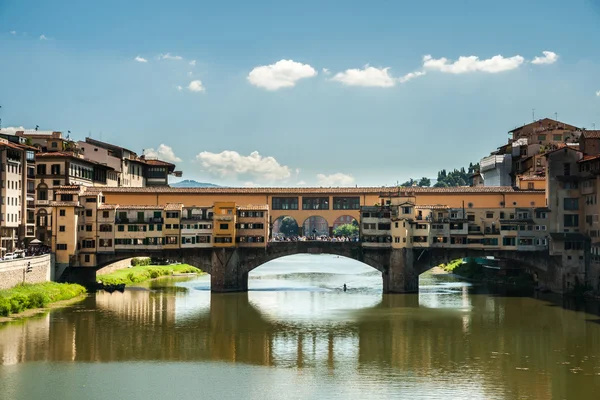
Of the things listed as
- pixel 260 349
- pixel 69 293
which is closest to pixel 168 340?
pixel 260 349

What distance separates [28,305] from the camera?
5819cm

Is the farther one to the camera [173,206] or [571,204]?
[173,206]

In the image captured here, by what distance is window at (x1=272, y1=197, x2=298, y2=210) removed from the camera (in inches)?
3113

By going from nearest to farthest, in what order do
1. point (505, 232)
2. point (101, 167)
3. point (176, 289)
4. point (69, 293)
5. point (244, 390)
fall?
1. point (244, 390)
2. point (69, 293)
3. point (505, 232)
4. point (176, 289)
5. point (101, 167)

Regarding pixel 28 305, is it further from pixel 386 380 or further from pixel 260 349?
pixel 386 380

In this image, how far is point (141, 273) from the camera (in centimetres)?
8500

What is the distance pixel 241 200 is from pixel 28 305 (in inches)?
1030

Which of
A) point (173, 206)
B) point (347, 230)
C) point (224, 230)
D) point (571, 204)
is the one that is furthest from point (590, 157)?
point (347, 230)

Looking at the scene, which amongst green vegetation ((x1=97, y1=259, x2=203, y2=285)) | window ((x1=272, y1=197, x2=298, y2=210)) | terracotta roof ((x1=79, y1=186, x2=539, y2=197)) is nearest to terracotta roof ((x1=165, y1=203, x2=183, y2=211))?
terracotta roof ((x1=79, y1=186, x2=539, y2=197))

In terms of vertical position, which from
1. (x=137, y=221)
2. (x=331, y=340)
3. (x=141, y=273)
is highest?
(x=137, y=221)

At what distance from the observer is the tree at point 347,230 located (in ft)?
612

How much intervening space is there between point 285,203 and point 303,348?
33732 millimetres

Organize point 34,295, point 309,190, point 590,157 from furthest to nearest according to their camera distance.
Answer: point 309,190 → point 590,157 → point 34,295

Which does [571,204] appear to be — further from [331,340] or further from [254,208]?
[331,340]
